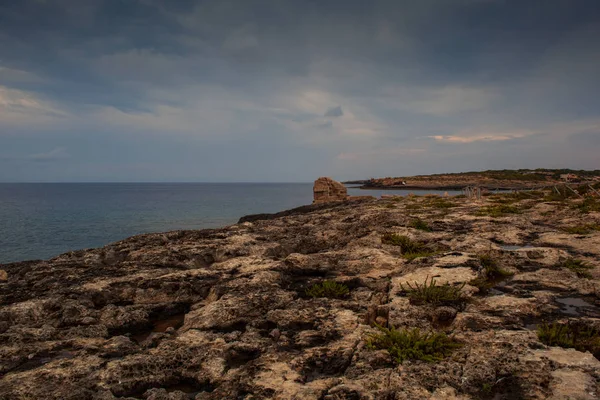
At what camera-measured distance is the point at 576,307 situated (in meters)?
7.58

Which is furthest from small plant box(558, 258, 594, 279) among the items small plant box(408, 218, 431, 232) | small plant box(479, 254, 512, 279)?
small plant box(408, 218, 431, 232)

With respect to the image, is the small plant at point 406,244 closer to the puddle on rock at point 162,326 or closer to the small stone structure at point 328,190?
the puddle on rock at point 162,326

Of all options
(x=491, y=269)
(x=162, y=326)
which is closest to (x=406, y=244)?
(x=491, y=269)

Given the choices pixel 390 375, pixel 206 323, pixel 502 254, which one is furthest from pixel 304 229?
pixel 390 375

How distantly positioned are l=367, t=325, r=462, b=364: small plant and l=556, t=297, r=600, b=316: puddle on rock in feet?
11.1

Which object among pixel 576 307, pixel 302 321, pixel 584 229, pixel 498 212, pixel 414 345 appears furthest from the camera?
pixel 498 212

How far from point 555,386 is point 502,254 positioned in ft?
26.0

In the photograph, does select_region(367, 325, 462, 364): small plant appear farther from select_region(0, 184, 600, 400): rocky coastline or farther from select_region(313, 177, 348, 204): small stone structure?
select_region(313, 177, 348, 204): small stone structure

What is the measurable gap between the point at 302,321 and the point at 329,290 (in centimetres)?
189

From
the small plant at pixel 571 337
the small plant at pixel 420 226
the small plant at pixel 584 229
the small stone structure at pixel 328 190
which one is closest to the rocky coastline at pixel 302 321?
the small plant at pixel 571 337

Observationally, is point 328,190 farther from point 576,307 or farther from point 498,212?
point 576,307

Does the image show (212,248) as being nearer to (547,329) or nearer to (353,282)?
(353,282)

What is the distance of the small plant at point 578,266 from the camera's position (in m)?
9.59

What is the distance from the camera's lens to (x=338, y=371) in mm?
5938
